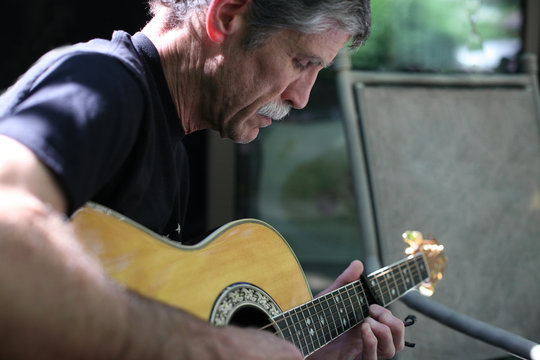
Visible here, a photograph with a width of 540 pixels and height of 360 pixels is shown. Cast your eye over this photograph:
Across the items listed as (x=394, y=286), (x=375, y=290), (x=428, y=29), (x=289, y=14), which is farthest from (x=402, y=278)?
(x=428, y=29)

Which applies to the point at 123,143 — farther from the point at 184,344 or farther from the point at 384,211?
the point at 384,211

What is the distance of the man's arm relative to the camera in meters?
0.58

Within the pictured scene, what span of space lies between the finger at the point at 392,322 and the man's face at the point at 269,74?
0.54m

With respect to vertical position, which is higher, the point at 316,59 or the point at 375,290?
the point at 316,59

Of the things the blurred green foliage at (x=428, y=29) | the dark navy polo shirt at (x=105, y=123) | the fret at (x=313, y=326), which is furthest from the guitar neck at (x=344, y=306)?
the blurred green foliage at (x=428, y=29)

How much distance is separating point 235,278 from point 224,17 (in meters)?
0.52

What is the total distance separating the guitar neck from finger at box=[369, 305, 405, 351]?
3 cm

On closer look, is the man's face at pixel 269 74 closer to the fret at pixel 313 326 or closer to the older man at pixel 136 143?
the older man at pixel 136 143

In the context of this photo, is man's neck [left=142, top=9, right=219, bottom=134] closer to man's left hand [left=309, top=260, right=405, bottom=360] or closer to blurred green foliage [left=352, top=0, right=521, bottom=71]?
man's left hand [left=309, top=260, right=405, bottom=360]

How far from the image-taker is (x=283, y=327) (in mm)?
1064

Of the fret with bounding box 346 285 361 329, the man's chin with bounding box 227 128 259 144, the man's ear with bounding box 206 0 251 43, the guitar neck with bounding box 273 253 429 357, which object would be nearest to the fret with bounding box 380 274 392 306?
the guitar neck with bounding box 273 253 429 357

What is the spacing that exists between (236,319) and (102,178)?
400 millimetres

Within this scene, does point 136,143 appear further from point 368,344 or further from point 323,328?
point 368,344

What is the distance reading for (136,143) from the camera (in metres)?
0.92
